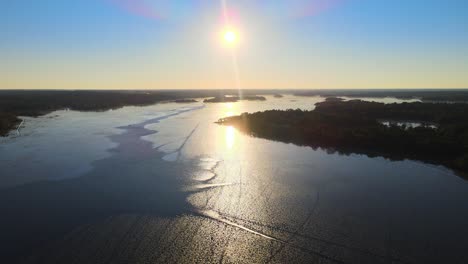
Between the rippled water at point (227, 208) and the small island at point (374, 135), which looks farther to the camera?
the small island at point (374, 135)

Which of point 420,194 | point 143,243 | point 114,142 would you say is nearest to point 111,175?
point 143,243

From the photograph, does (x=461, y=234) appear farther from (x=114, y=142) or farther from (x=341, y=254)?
(x=114, y=142)

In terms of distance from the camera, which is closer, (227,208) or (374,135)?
Result: (227,208)

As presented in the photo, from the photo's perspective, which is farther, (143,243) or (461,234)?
(461,234)

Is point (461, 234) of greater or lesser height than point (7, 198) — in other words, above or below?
below

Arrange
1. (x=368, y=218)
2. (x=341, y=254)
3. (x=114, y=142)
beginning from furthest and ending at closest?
(x=114, y=142), (x=368, y=218), (x=341, y=254)

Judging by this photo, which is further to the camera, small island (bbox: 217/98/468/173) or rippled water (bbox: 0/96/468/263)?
small island (bbox: 217/98/468/173)

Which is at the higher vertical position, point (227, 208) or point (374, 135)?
point (374, 135)

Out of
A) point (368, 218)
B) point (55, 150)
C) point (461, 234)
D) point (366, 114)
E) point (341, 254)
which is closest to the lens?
point (341, 254)
